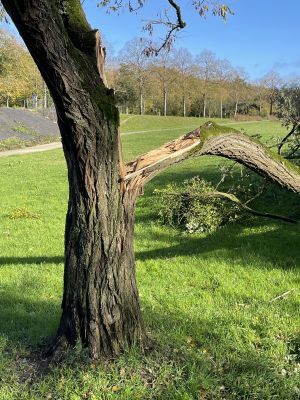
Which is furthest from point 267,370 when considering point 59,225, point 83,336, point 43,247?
point 59,225

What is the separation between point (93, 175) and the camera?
3775 millimetres

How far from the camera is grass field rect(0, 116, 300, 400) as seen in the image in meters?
3.80

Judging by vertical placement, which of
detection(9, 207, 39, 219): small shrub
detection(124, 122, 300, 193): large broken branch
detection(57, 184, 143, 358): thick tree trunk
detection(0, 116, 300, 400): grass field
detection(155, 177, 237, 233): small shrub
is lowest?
detection(9, 207, 39, 219): small shrub

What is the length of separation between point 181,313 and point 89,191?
2404mm

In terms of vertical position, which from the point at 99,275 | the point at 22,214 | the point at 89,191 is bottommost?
the point at 22,214

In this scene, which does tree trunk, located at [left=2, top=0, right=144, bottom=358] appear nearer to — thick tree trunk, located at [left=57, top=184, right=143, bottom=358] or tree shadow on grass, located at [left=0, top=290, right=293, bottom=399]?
thick tree trunk, located at [left=57, top=184, right=143, bottom=358]

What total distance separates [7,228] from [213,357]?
24.6ft

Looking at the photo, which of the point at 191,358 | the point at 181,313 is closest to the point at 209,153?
the point at 191,358

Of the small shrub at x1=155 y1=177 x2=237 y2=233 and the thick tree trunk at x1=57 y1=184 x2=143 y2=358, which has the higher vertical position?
the thick tree trunk at x1=57 y1=184 x2=143 y2=358

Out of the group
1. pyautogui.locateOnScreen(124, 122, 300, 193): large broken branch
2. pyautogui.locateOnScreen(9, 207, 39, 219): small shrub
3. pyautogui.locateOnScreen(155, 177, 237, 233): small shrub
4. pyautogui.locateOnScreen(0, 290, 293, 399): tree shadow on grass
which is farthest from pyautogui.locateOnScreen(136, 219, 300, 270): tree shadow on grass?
pyautogui.locateOnScreen(9, 207, 39, 219): small shrub

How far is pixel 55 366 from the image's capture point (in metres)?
3.99

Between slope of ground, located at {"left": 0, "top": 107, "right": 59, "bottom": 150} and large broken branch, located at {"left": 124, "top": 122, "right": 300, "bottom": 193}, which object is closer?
large broken branch, located at {"left": 124, "top": 122, "right": 300, "bottom": 193}

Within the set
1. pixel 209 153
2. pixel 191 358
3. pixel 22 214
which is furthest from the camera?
pixel 22 214

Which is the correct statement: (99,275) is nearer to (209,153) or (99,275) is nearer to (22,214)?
(209,153)
